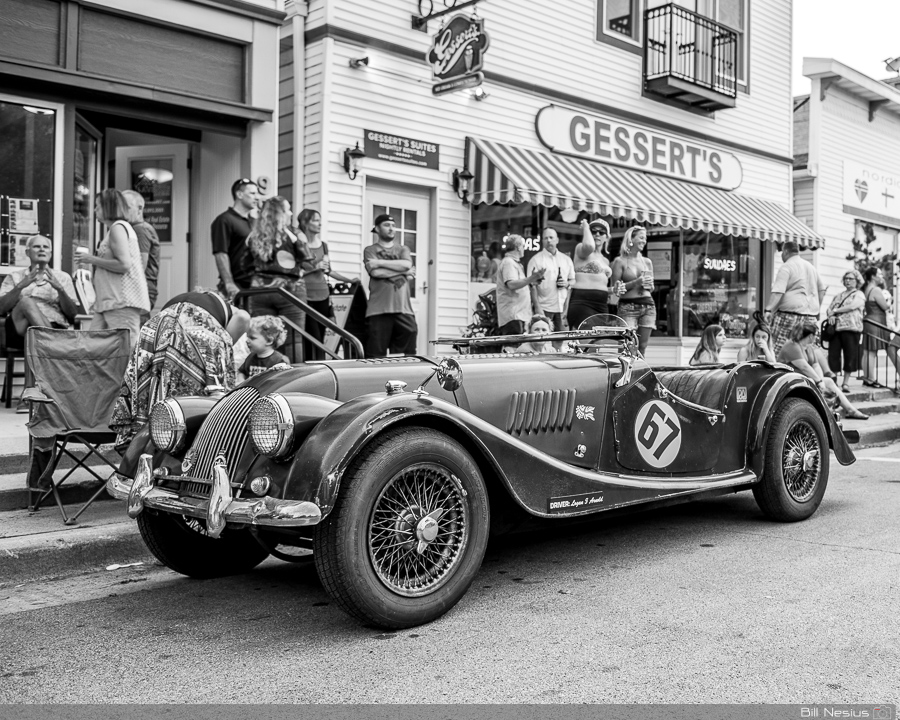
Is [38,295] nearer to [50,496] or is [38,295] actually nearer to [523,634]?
[50,496]

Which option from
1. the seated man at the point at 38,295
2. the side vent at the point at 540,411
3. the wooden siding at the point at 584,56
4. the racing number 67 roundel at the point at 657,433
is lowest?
the racing number 67 roundel at the point at 657,433

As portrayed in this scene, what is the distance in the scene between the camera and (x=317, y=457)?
3.55 meters

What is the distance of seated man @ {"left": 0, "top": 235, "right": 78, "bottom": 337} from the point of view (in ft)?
25.8

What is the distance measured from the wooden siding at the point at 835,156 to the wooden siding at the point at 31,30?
1398 cm

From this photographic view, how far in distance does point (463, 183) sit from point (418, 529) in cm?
839

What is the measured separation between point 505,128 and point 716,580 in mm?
8836

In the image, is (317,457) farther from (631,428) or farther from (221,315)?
(221,315)

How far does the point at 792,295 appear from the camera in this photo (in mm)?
11516

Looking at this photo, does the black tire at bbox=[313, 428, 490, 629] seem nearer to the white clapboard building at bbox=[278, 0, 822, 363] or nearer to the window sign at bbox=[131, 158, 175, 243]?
the white clapboard building at bbox=[278, 0, 822, 363]

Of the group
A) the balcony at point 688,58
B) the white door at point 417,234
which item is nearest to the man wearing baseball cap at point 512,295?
the white door at point 417,234

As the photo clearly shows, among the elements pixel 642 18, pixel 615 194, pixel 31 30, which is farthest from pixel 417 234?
pixel 642 18

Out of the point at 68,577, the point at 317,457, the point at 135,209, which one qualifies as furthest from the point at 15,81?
the point at 317,457

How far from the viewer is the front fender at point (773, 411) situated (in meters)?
5.59

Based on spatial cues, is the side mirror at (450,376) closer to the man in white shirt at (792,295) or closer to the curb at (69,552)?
the curb at (69,552)
